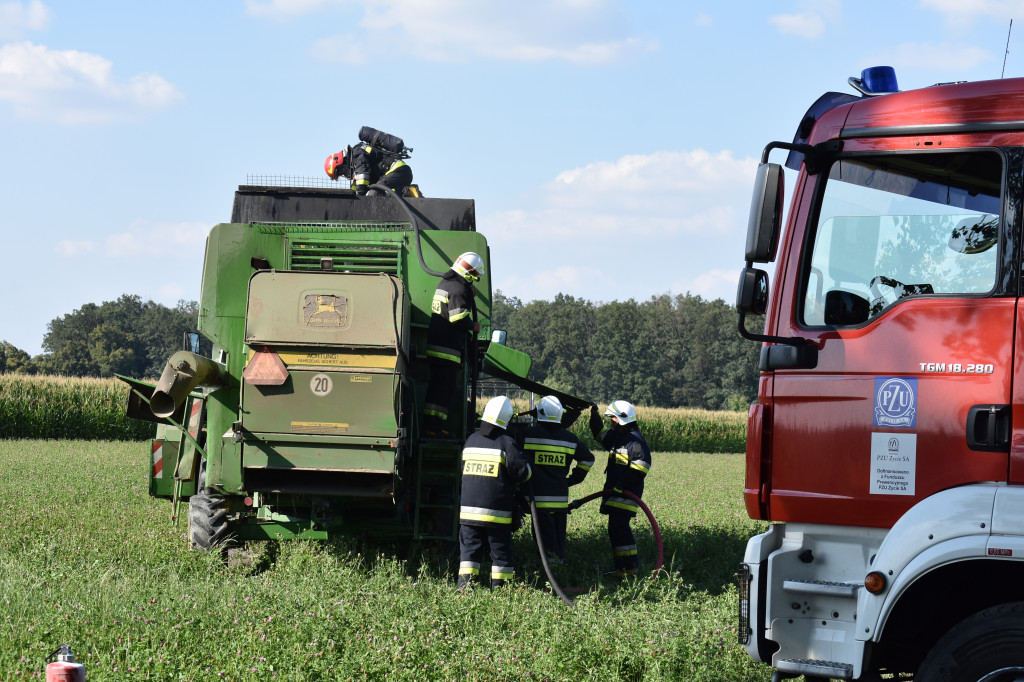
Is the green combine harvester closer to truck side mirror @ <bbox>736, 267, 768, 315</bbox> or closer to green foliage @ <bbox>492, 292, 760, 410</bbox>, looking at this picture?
truck side mirror @ <bbox>736, 267, 768, 315</bbox>

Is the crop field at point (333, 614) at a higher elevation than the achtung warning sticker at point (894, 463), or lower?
lower

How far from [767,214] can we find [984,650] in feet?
6.75

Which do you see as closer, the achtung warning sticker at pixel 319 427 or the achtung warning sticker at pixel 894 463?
the achtung warning sticker at pixel 894 463

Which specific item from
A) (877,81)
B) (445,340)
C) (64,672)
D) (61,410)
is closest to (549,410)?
(445,340)

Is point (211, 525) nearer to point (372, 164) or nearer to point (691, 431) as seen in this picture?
point (372, 164)

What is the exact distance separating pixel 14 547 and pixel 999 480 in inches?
355

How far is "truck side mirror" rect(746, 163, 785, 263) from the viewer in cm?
442

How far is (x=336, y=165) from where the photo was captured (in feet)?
43.5

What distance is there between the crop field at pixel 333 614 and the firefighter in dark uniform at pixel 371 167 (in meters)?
4.94

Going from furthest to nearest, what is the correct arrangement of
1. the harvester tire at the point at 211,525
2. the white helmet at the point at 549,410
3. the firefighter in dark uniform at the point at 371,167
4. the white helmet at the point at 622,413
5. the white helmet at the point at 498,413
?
the firefighter in dark uniform at the point at 371,167
the white helmet at the point at 622,413
the white helmet at the point at 549,410
the harvester tire at the point at 211,525
the white helmet at the point at 498,413

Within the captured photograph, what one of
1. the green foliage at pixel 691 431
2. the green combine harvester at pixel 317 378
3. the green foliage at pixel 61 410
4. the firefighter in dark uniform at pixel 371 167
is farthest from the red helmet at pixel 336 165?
the green foliage at pixel 691 431

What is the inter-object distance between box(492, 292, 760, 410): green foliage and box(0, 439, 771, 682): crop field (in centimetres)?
6649

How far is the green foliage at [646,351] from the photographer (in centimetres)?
8400

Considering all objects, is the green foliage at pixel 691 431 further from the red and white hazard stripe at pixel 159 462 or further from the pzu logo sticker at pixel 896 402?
the pzu logo sticker at pixel 896 402
